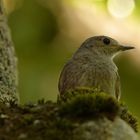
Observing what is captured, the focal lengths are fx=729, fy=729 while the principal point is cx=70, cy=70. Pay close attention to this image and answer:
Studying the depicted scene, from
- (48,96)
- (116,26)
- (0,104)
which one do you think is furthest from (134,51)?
(0,104)

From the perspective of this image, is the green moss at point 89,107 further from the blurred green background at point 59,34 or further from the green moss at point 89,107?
the blurred green background at point 59,34

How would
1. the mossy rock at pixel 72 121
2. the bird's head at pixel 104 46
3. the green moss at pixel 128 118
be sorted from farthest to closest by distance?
1. the bird's head at pixel 104 46
2. the green moss at pixel 128 118
3. the mossy rock at pixel 72 121

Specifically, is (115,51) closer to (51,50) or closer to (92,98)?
(51,50)

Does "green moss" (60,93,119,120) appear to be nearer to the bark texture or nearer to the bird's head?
the bark texture

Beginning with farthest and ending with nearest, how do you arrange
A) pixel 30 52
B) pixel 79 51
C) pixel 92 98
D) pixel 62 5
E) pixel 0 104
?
pixel 62 5 → pixel 30 52 → pixel 79 51 → pixel 0 104 → pixel 92 98

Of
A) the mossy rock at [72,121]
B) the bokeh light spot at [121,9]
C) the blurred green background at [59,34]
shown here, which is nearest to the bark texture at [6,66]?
the blurred green background at [59,34]

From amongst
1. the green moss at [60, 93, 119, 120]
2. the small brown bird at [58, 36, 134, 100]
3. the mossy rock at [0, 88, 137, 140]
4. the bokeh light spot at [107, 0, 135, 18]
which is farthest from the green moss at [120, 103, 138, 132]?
the bokeh light spot at [107, 0, 135, 18]
